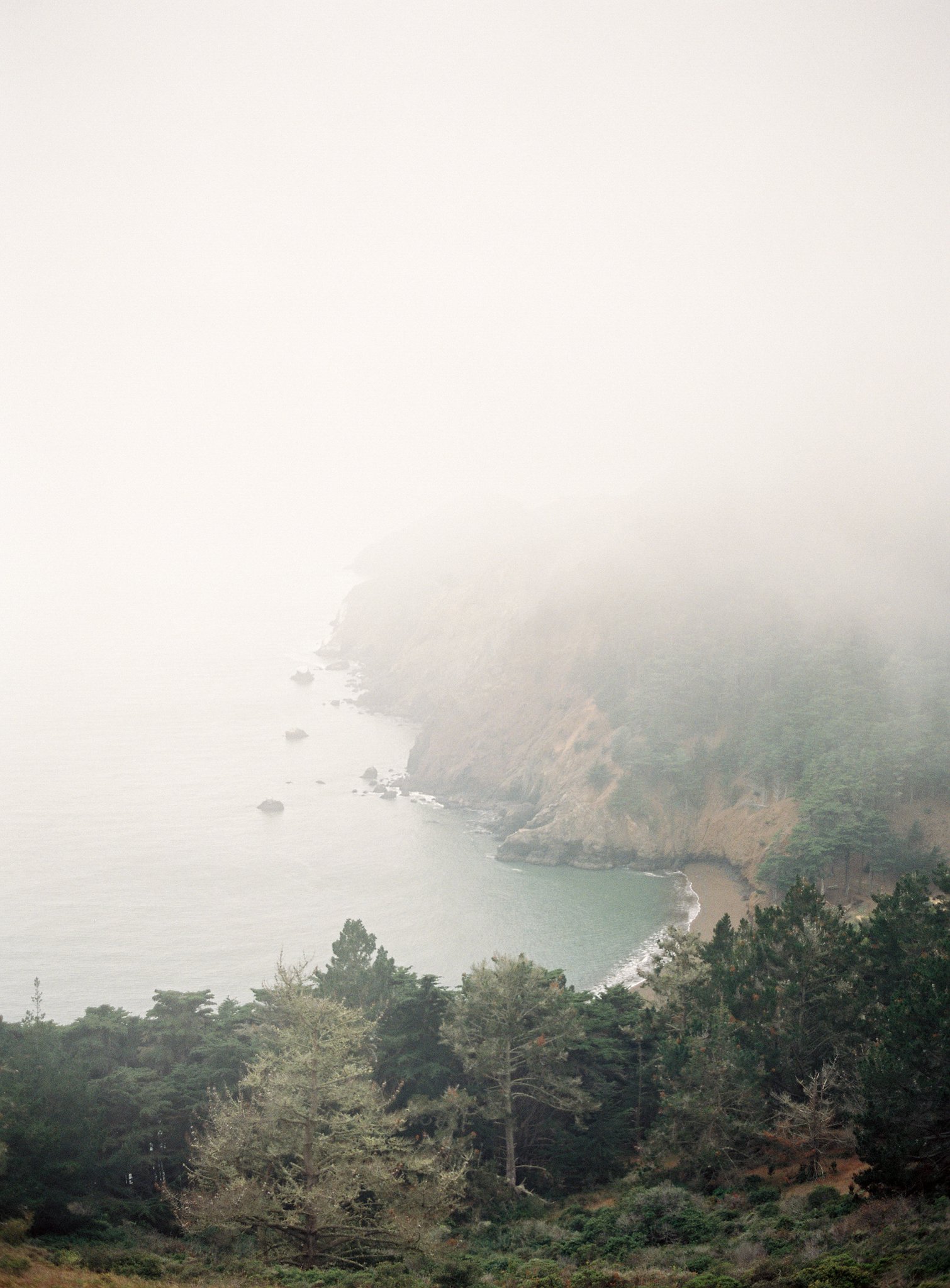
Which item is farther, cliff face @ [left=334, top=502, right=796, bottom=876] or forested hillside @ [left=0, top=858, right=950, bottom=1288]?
cliff face @ [left=334, top=502, right=796, bottom=876]

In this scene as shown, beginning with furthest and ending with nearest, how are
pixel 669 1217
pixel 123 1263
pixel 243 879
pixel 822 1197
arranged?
pixel 243 879 < pixel 669 1217 < pixel 822 1197 < pixel 123 1263

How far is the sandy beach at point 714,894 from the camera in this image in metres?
80.6

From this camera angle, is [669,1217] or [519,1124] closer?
[669,1217]

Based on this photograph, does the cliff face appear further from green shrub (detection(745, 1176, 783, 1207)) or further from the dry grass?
the dry grass

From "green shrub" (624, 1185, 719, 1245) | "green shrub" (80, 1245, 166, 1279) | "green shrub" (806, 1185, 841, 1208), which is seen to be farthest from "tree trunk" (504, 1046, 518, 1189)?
"green shrub" (80, 1245, 166, 1279)

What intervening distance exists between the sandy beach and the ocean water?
199cm

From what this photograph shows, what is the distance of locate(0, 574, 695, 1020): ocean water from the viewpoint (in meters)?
76.2

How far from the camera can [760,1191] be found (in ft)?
97.0

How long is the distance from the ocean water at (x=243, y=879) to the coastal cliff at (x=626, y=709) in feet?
21.1

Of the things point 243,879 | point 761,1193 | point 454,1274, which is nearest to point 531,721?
point 243,879

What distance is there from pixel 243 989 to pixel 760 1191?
52001mm

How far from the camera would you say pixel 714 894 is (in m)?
87.3

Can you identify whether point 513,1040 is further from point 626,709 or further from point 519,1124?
point 626,709

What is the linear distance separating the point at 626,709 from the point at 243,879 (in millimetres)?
52649
